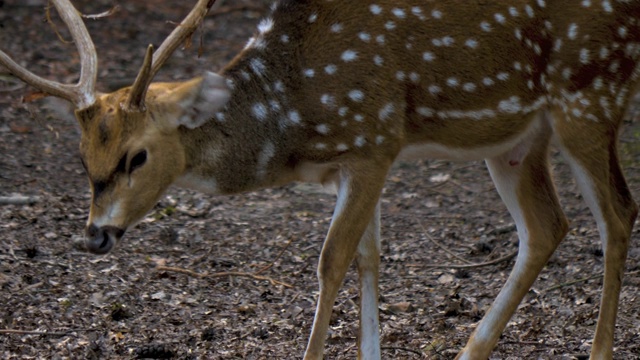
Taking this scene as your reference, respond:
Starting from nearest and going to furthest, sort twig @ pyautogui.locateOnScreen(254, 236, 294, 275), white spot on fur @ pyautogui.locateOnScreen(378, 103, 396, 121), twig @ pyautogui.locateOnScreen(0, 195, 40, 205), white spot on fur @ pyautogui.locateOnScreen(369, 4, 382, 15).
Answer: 1. white spot on fur @ pyautogui.locateOnScreen(378, 103, 396, 121)
2. white spot on fur @ pyautogui.locateOnScreen(369, 4, 382, 15)
3. twig @ pyautogui.locateOnScreen(254, 236, 294, 275)
4. twig @ pyautogui.locateOnScreen(0, 195, 40, 205)

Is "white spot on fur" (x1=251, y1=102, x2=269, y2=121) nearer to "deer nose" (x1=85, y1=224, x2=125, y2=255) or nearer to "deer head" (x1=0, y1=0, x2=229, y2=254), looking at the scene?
"deer head" (x1=0, y1=0, x2=229, y2=254)

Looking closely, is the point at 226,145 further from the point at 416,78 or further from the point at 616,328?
the point at 616,328

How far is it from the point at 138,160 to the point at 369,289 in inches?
51.7

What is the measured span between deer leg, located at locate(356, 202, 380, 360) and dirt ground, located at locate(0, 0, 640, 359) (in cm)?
25

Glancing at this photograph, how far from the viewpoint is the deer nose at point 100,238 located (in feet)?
15.6

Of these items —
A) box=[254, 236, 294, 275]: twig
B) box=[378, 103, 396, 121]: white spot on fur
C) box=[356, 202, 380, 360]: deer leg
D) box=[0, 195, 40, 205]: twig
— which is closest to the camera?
box=[378, 103, 396, 121]: white spot on fur

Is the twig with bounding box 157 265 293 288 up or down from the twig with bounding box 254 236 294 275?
down

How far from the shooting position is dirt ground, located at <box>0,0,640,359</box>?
5.56m

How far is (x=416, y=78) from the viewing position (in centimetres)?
507

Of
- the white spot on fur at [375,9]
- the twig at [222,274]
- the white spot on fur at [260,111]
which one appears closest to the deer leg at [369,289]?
the white spot on fur at [260,111]

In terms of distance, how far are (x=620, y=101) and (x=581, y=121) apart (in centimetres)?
25

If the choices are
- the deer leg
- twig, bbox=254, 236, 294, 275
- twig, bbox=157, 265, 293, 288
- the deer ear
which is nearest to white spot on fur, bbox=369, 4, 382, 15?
the deer ear

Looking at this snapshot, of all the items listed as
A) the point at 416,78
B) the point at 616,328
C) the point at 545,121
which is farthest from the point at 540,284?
the point at 416,78

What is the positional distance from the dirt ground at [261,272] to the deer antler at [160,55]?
0.50 metres
